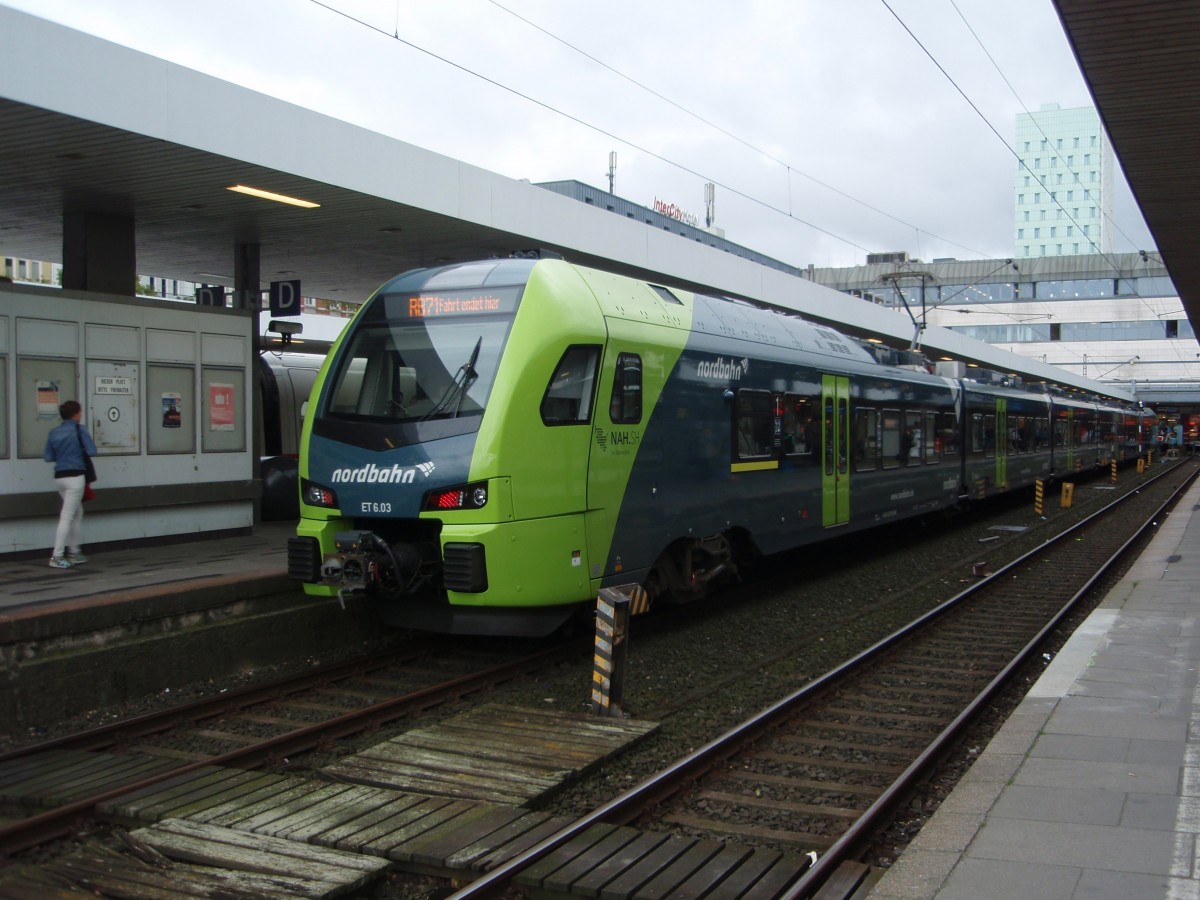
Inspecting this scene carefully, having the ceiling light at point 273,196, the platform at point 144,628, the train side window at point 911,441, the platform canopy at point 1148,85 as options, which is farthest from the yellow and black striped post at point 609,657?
the train side window at point 911,441

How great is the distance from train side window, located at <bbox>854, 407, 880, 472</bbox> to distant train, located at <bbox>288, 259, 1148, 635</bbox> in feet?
10.4

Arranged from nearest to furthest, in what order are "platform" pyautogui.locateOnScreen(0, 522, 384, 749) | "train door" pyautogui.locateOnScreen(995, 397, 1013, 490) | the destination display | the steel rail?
the steel rail, "platform" pyautogui.locateOnScreen(0, 522, 384, 749), the destination display, "train door" pyautogui.locateOnScreen(995, 397, 1013, 490)

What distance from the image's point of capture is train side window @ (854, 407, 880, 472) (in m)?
14.0

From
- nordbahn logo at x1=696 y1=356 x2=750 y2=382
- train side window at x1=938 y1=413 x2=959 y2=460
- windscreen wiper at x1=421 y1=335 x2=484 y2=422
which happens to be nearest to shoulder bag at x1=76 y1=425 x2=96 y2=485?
windscreen wiper at x1=421 y1=335 x2=484 y2=422

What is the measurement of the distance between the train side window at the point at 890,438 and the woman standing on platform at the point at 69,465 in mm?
10032

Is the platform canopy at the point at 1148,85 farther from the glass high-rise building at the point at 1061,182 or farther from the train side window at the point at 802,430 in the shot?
the glass high-rise building at the point at 1061,182

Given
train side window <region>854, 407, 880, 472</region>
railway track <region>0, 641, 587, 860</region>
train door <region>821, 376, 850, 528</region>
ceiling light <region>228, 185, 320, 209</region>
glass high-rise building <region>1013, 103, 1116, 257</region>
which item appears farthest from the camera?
glass high-rise building <region>1013, 103, 1116, 257</region>

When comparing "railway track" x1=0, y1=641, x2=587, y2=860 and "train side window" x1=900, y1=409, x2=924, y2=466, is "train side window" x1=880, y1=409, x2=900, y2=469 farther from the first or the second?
"railway track" x1=0, y1=641, x2=587, y2=860

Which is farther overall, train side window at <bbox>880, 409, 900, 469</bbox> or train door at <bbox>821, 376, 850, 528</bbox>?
train side window at <bbox>880, 409, 900, 469</bbox>

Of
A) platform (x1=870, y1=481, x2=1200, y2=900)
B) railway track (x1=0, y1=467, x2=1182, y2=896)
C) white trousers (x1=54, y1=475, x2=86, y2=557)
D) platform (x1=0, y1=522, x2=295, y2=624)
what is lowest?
railway track (x1=0, y1=467, x2=1182, y2=896)

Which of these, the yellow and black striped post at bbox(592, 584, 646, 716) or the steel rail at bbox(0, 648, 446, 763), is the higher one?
the yellow and black striped post at bbox(592, 584, 646, 716)

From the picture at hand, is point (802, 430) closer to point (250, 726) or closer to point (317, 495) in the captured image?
point (317, 495)

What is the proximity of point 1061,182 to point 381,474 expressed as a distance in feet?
518

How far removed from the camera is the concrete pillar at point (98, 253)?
11938 mm
